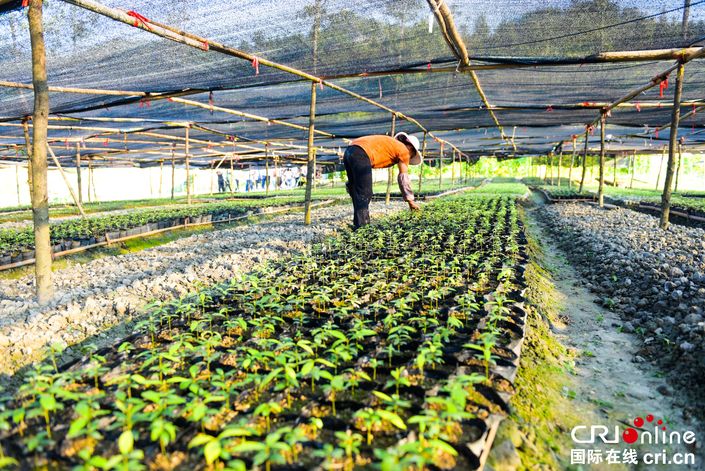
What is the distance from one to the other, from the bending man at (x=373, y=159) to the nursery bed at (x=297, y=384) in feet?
8.70

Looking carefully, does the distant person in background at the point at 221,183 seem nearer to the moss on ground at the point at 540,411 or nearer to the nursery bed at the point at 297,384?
the nursery bed at the point at 297,384

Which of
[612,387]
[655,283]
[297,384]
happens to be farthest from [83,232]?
[655,283]

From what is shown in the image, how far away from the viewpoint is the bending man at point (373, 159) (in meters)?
6.99

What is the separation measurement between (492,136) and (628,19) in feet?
42.7

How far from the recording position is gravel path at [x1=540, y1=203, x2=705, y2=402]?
3176 millimetres

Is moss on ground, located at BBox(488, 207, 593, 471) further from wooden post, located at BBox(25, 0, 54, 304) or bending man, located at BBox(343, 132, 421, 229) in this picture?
wooden post, located at BBox(25, 0, 54, 304)

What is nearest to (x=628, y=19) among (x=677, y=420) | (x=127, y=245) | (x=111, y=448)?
(x=677, y=420)

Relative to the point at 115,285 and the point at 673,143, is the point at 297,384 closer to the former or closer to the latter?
the point at 115,285

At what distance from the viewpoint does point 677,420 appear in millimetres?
2574

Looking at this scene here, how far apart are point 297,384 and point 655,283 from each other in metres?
4.06

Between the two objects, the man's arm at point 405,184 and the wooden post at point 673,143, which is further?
the man's arm at point 405,184

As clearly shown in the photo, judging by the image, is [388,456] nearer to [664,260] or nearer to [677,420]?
[677,420]

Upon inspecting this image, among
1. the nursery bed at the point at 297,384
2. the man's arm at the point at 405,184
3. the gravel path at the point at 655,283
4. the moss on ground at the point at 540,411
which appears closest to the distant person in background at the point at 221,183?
the man's arm at the point at 405,184

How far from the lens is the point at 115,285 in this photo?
184 inches
